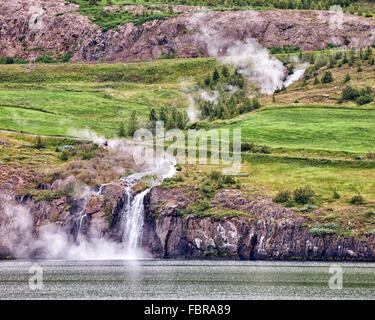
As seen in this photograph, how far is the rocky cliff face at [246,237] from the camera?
3290 inches

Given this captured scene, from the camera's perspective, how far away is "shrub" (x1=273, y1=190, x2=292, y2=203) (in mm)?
91938

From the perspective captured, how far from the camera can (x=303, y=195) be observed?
92.2m

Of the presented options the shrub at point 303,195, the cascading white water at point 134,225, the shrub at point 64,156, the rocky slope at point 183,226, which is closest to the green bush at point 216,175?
the rocky slope at point 183,226

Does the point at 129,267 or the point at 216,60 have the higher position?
the point at 216,60

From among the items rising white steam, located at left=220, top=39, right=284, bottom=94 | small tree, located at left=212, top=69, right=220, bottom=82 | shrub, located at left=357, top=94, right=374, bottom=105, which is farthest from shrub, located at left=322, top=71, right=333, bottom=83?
small tree, located at left=212, top=69, right=220, bottom=82

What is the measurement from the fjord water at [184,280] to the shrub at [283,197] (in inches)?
474

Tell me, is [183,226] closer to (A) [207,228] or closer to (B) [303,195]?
(A) [207,228]

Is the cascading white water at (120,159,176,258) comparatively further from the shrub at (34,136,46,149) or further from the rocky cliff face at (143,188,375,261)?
the shrub at (34,136,46,149)

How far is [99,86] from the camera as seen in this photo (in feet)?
600

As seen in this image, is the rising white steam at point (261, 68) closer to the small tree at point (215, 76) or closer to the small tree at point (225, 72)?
the small tree at point (225, 72)

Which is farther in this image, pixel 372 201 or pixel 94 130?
pixel 94 130
